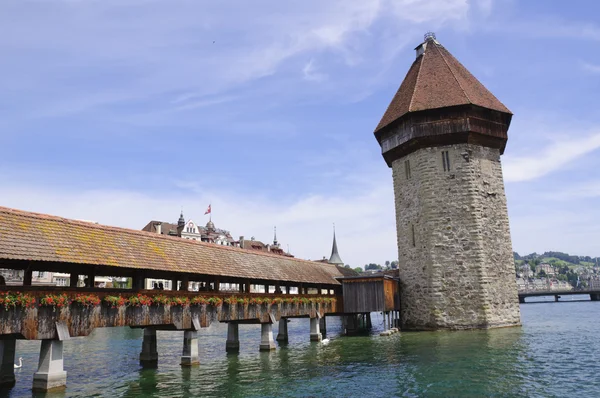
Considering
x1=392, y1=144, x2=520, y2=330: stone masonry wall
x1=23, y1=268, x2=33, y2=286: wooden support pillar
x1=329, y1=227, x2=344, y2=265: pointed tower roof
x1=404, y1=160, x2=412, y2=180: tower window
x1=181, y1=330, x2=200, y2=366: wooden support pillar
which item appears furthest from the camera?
x1=329, y1=227, x2=344, y2=265: pointed tower roof

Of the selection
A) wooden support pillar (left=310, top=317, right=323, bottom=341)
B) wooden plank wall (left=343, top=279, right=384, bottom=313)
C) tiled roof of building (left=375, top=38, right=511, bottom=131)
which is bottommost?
wooden support pillar (left=310, top=317, right=323, bottom=341)

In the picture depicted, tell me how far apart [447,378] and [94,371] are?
43.5 feet

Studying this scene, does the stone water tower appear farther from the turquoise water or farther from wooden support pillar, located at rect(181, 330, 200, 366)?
wooden support pillar, located at rect(181, 330, 200, 366)

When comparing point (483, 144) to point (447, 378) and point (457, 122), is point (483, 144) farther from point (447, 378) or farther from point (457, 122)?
point (447, 378)

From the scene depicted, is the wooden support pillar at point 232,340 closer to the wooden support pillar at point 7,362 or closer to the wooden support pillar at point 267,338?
the wooden support pillar at point 267,338

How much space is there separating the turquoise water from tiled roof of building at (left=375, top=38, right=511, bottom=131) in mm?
13562

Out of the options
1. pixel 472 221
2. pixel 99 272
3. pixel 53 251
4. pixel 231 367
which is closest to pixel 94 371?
pixel 99 272

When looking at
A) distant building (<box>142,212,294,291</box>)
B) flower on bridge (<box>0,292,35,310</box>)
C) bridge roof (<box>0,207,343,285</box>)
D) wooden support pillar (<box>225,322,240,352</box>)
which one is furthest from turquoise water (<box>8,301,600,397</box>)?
distant building (<box>142,212,294,291</box>)

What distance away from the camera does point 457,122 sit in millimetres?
26969

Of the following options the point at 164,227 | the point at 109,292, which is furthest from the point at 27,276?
the point at 164,227

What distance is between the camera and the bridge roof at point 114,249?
12.6 m

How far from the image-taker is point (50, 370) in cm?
1250

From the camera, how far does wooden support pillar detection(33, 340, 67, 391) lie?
12.4 meters

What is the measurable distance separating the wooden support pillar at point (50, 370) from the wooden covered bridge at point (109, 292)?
26 mm
